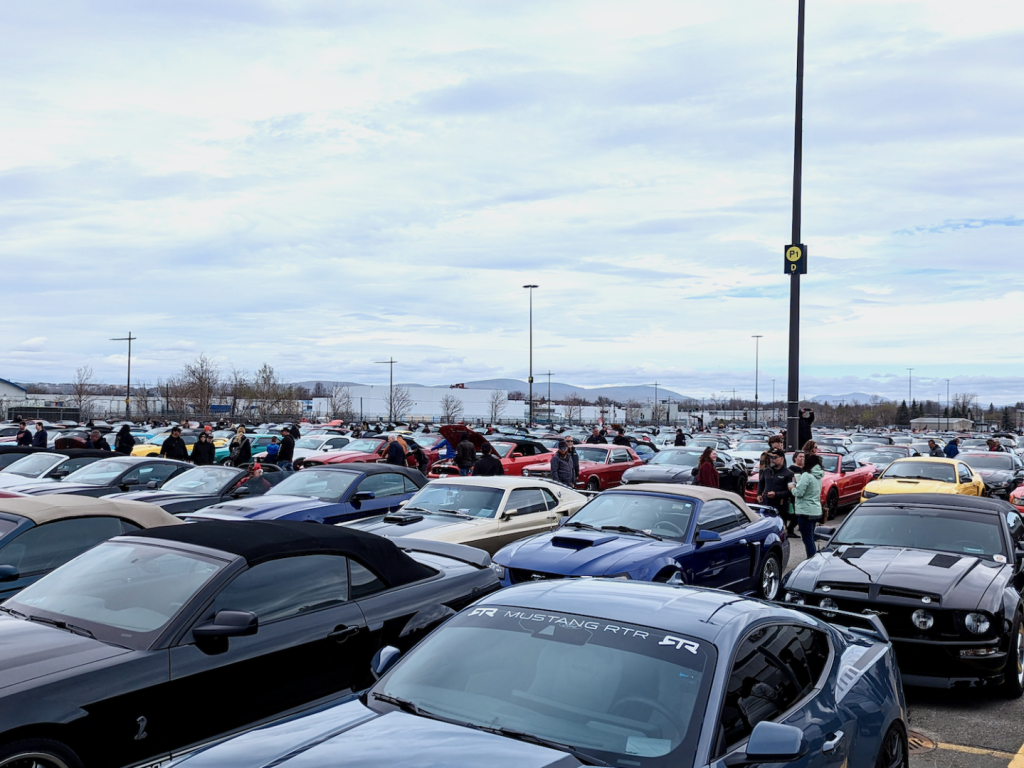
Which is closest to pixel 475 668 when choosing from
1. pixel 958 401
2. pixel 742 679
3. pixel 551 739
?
pixel 551 739

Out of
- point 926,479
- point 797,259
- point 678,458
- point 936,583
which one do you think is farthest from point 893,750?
point 678,458

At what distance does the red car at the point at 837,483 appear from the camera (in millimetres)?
18688

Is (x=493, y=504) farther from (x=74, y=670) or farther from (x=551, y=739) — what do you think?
(x=551, y=739)

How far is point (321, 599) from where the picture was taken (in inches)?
213

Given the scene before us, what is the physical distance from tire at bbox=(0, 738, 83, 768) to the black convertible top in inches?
55.1

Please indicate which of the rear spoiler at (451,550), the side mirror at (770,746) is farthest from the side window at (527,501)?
the side mirror at (770,746)

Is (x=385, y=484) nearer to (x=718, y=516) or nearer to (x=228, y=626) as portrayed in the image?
(x=718, y=516)

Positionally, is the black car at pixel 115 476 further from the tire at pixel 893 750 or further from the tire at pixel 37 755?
the tire at pixel 893 750

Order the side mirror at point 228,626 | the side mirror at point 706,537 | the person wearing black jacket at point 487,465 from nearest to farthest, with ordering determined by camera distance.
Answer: the side mirror at point 228,626 < the side mirror at point 706,537 < the person wearing black jacket at point 487,465

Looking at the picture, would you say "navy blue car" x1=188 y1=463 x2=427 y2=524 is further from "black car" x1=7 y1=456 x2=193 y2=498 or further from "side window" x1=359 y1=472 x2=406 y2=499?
"black car" x1=7 y1=456 x2=193 y2=498

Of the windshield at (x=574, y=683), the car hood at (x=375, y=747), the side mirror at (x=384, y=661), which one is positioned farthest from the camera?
the side mirror at (x=384, y=661)

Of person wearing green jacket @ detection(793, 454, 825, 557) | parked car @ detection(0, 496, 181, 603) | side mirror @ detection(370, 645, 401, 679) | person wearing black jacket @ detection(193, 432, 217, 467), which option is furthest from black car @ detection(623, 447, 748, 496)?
side mirror @ detection(370, 645, 401, 679)

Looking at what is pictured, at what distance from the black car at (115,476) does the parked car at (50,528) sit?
5.25 m

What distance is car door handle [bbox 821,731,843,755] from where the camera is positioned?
362cm
